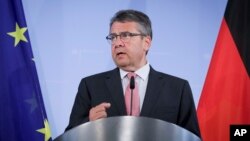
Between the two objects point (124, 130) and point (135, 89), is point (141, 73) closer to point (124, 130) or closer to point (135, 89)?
point (135, 89)

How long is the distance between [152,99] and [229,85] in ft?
3.37

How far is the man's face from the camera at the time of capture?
2133 millimetres

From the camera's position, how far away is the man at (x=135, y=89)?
2021mm

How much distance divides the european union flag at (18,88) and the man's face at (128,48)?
73 cm

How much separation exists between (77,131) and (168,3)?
6.72 ft

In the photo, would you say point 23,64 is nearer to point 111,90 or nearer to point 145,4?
point 111,90

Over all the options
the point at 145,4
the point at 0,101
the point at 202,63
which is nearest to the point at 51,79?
the point at 0,101

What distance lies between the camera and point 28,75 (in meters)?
2.58

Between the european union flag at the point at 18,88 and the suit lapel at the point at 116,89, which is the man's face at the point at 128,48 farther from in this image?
the european union flag at the point at 18,88

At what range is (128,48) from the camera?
215 cm

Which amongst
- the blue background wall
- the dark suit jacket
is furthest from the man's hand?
the blue background wall

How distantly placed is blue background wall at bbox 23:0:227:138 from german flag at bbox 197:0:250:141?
0.12 m

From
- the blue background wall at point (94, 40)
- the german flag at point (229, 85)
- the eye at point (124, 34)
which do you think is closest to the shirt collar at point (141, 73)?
the eye at point (124, 34)

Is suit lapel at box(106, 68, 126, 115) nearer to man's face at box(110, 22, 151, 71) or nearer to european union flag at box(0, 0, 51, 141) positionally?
man's face at box(110, 22, 151, 71)
